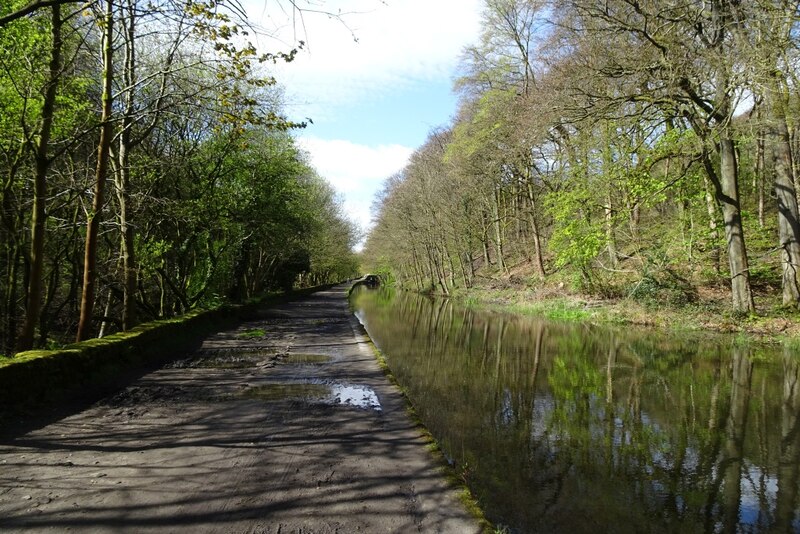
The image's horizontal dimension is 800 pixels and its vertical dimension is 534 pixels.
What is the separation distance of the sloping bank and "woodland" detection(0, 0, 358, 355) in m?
0.99

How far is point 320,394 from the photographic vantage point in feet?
26.0

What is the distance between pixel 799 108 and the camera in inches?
501

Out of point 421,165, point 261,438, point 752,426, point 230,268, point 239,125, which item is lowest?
point 752,426

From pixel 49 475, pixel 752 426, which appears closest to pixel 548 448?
pixel 752 426

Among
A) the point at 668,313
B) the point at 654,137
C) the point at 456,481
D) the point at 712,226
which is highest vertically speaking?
the point at 654,137

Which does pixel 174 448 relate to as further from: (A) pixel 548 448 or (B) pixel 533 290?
(B) pixel 533 290

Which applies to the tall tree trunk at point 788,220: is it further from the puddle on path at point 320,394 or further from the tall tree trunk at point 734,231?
the puddle on path at point 320,394

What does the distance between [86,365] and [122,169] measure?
12.4 ft

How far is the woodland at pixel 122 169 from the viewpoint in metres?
7.97

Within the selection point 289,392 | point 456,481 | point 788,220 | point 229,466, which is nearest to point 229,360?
point 289,392

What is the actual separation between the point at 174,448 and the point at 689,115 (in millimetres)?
15094

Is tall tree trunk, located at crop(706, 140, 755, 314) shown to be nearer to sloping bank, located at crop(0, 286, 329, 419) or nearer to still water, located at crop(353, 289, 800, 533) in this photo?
still water, located at crop(353, 289, 800, 533)

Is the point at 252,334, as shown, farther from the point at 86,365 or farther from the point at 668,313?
the point at 668,313

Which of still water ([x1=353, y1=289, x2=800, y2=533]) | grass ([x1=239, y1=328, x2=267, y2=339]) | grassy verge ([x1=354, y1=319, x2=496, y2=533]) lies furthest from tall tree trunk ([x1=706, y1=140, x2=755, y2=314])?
grass ([x1=239, y1=328, x2=267, y2=339])
